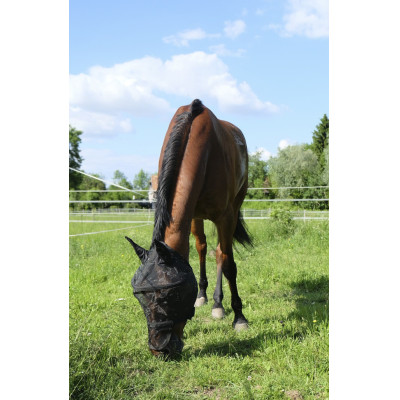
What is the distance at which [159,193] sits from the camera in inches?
105

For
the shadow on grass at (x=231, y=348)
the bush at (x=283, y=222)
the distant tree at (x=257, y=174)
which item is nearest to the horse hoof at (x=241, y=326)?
the shadow on grass at (x=231, y=348)

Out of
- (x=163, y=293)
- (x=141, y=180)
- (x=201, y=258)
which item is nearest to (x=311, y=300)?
(x=201, y=258)

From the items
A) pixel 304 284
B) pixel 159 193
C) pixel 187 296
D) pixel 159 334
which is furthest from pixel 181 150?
pixel 304 284

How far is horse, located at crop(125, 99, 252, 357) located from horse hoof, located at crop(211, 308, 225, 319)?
44cm

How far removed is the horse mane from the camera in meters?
2.63

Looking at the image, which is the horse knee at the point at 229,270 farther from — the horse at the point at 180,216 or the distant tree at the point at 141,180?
the distant tree at the point at 141,180

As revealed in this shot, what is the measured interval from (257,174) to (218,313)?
1377cm

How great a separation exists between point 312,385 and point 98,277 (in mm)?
4213

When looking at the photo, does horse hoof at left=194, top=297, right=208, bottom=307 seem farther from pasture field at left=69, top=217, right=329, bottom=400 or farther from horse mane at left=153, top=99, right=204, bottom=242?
horse mane at left=153, top=99, right=204, bottom=242

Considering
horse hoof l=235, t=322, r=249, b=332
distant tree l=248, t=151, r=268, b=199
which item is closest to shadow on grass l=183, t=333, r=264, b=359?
horse hoof l=235, t=322, r=249, b=332

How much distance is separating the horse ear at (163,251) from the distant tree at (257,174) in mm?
13481

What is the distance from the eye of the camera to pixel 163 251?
242cm

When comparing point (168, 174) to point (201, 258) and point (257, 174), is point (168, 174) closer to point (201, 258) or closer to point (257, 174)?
point (201, 258)
